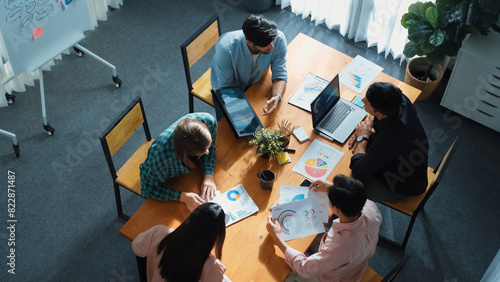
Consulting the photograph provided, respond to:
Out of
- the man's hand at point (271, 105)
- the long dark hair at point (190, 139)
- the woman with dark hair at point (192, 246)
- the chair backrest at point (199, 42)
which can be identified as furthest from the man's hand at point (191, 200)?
the chair backrest at point (199, 42)

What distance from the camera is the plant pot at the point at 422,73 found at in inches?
164

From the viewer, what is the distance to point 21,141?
394 centimetres

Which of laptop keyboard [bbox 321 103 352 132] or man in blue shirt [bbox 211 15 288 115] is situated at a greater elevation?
man in blue shirt [bbox 211 15 288 115]

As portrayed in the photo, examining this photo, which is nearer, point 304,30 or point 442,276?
point 442,276

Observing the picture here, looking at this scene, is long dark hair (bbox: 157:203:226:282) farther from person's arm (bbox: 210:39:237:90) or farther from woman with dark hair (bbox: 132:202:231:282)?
person's arm (bbox: 210:39:237:90)

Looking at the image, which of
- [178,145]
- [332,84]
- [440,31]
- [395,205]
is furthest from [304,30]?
[178,145]

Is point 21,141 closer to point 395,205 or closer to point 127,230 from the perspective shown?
point 127,230

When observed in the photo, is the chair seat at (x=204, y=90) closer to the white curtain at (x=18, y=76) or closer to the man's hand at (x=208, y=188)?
the man's hand at (x=208, y=188)

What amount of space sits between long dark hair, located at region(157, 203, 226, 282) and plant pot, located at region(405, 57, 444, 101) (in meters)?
2.62

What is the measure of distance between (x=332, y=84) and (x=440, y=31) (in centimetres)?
118

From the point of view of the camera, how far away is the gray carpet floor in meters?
3.42

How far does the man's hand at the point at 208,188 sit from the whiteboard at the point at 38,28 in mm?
1847

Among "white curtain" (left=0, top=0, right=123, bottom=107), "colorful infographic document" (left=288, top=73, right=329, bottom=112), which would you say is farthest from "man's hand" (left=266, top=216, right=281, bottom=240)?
"white curtain" (left=0, top=0, right=123, bottom=107)

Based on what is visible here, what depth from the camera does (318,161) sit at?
2984mm
